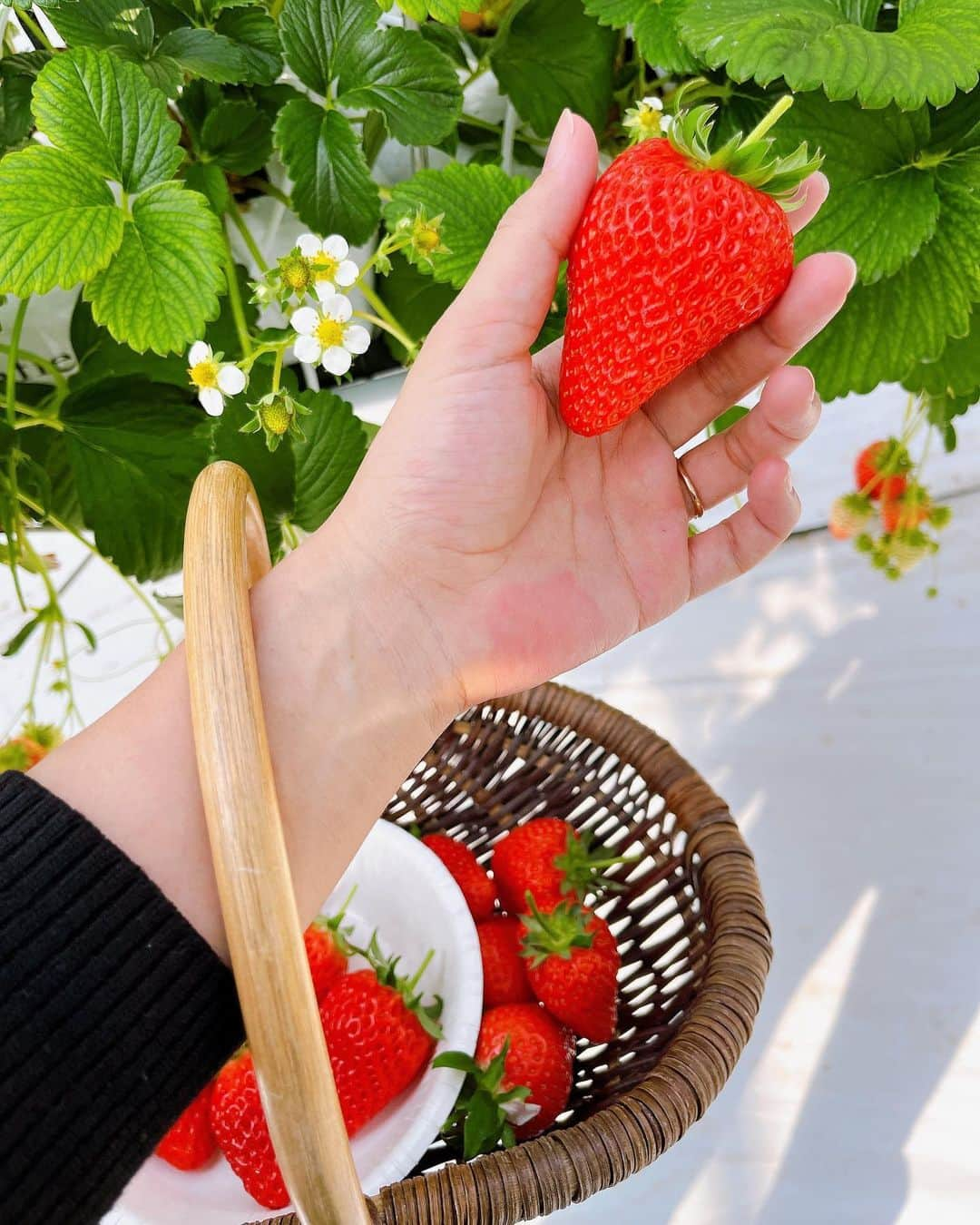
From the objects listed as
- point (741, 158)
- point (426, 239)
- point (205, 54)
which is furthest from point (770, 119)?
point (205, 54)

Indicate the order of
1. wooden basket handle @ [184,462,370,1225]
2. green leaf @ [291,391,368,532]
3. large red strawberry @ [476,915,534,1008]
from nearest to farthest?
1. wooden basket handle @ [184,462,370,1225]
2. green leaf @ [291,391,368,532]
3. large red strawberry @ [476,915,534,1008]

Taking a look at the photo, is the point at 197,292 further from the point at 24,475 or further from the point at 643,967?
the point at 643,967

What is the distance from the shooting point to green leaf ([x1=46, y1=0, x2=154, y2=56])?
45 centimetres

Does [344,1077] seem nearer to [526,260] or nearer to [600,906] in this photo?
[600,906]

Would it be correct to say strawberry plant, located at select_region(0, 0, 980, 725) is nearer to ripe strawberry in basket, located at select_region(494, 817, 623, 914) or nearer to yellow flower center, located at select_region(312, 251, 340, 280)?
yellow flower center, located at select_region(312, 251, 340, 280)

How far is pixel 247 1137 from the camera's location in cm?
53

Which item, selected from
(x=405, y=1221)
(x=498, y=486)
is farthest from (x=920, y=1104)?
(x=498, y=486)

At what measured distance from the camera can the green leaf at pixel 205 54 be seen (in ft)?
1.44

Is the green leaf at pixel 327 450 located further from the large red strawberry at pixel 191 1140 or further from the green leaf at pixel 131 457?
the large red strawberry at pixel 191 1140

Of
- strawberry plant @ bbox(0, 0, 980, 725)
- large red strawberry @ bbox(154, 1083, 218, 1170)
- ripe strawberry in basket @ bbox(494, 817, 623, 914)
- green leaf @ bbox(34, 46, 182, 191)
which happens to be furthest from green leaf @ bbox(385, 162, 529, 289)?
large red strawberry @ bbox(154, 1083, 218, 1170)

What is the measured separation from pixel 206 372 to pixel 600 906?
0.41 m

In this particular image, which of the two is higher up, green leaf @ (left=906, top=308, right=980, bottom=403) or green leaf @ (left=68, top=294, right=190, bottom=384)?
green leaf @ (left=68, top=294, right=190, bottom=384)

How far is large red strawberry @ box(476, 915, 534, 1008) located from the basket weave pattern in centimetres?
5


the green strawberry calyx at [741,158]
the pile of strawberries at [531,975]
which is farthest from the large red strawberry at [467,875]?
the green strawberry calyx at [741,158]
